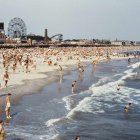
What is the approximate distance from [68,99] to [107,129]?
913 centimetres

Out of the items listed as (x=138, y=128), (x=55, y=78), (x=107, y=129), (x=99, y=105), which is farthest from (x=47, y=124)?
(x=55, y=78)

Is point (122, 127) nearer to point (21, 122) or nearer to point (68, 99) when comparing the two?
point (21, 122)

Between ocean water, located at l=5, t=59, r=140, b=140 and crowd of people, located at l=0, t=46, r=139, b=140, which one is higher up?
crowd of people, located at l=0, t=46, r=139, b=140

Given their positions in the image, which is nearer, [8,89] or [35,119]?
[35,119]

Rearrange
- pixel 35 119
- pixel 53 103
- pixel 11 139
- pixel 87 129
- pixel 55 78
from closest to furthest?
pixel 11 139
pixel 87 129
pixel 35 119
pixel 53 103
pixel 55 78

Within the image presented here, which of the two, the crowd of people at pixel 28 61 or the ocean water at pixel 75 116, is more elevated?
the crowd of people at pixel 28 61

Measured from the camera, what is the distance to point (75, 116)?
24.6 meters

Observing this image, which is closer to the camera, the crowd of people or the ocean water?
the ocean water

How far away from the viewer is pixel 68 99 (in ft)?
100

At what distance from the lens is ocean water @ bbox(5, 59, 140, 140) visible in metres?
20.2

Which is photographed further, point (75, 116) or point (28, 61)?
point (28, 61)

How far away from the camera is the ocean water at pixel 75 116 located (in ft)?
66.4

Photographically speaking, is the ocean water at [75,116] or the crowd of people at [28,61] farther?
the crowd of people at [28,61]

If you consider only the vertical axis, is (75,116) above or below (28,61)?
below
